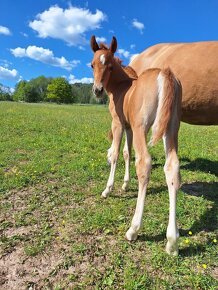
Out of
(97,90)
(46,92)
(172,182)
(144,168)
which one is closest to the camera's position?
(172,182)

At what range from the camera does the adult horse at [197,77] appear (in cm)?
500

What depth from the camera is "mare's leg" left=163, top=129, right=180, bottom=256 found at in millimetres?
3277

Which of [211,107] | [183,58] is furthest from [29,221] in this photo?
[183,58]

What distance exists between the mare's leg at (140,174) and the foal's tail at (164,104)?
0.19m

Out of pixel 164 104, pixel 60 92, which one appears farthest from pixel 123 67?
pixel 60 92

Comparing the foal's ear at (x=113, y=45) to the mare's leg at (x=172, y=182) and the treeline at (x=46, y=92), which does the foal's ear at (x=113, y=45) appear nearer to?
the mare's leg at (x=172, y=182)

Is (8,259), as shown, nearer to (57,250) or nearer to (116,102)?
(57,250)

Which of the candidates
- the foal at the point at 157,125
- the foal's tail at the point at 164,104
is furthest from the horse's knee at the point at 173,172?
the foal's tail at the point at 164,104

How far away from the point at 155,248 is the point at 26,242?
5.19 feet

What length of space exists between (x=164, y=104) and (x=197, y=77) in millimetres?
1936

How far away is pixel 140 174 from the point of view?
3.63 metres

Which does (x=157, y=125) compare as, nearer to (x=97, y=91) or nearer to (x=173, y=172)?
(x=173, y=172)

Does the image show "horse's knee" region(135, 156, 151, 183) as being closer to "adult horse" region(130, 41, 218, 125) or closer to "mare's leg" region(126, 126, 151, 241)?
"mare's leg" region(126, 126, 151, 241)

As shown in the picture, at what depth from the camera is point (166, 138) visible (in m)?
3.74
